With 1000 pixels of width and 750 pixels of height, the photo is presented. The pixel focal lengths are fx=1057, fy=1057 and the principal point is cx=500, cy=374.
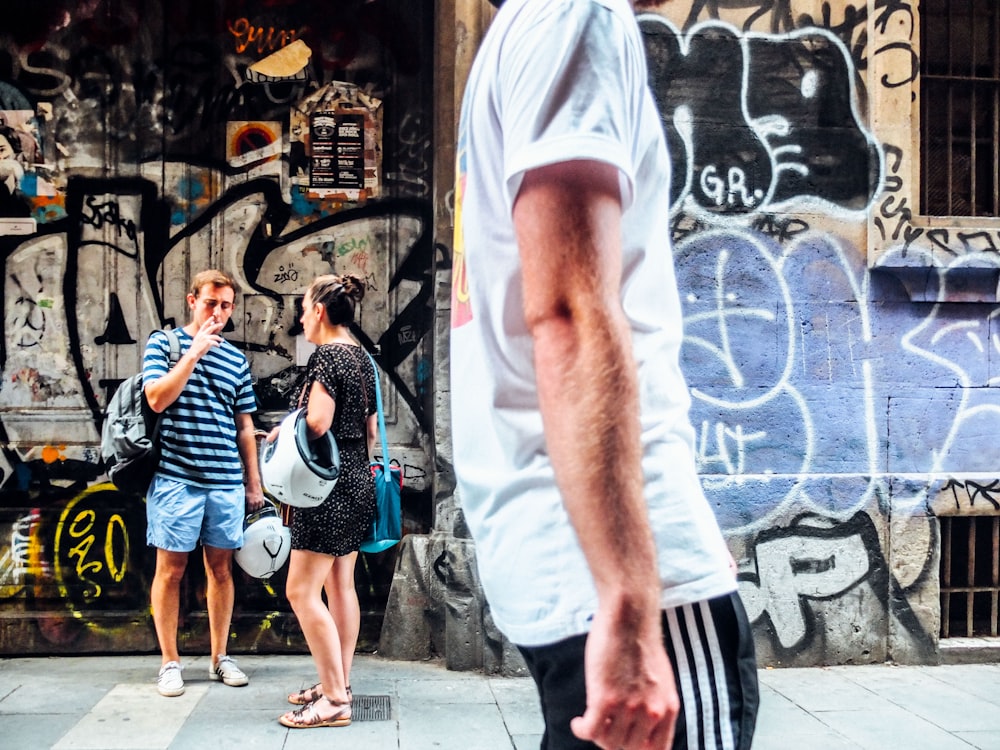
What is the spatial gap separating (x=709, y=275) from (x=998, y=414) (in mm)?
1861

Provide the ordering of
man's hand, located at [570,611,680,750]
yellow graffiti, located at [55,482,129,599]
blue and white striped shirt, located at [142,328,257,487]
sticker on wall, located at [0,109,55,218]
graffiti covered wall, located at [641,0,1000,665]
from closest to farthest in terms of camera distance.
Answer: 1. man's hand, located at [570,611,680,750]
2. blue and white striped shirt, located at [142,328,257,487]
3. graffiti covered wall, located at [641,0,1000,665]
4. yellow graffiti, located at [55,482,129,599]
5. sticker on wall, located at [0,109,55,218]

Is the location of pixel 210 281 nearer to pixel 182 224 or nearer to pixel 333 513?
pixel 182 224

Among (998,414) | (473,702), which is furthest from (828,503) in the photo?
(473,702)

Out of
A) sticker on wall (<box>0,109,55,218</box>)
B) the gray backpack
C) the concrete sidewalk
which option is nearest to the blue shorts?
the gray backpack

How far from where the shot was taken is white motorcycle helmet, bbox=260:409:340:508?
435 centimetres

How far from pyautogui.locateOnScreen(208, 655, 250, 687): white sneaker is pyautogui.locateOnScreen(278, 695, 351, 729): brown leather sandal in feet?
2.05

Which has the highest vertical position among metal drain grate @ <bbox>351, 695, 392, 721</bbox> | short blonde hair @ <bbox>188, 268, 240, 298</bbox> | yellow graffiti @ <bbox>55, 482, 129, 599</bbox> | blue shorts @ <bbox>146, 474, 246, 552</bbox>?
short blonde hair @ <bbox>188, 268, 240, 298</bbox>

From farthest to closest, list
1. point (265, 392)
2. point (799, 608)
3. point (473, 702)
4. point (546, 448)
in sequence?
point (265, 392) < point (799, 608) < point (473, 702) < point (546, 448)

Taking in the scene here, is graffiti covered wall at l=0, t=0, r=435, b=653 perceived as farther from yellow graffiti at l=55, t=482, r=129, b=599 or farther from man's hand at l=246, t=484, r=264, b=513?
man's hand at l=246, t=484, r=264, b=513

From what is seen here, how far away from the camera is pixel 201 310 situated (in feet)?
17.3

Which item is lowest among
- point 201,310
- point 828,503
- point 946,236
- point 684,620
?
point 828,503

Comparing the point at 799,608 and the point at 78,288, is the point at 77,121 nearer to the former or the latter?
the point at 78,288

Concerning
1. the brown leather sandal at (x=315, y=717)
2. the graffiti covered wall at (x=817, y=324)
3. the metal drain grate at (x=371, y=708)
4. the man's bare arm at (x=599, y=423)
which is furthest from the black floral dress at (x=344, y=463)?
the man's bare arm at (x=599, y=423)

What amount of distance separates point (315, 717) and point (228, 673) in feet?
2.81
